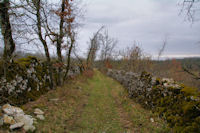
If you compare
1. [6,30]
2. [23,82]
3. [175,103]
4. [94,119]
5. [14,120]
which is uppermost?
[6,30]

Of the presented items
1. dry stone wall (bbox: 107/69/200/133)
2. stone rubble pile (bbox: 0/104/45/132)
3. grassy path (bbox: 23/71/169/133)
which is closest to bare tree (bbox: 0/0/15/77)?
stone rubble pile (bbox: 0/104/45/132)

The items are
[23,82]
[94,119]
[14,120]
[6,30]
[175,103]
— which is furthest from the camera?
[23,82]

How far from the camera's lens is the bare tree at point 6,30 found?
4879 mm

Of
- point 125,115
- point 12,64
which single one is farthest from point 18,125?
point 125,115

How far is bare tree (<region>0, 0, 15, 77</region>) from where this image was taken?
4.88 metres

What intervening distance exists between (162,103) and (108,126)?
2.50 meters

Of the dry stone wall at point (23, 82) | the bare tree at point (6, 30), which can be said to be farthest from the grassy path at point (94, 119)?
the bare tree at point (6, 30)

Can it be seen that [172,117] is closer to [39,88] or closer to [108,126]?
[108,126]

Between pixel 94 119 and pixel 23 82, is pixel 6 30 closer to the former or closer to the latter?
pixel 23 82

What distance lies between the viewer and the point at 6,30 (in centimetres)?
513

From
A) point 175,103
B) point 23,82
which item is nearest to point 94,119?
point 175,103

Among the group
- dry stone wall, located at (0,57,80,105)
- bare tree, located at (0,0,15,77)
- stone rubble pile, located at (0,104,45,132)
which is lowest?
stone rubble pile, located at (0,104,45,132)

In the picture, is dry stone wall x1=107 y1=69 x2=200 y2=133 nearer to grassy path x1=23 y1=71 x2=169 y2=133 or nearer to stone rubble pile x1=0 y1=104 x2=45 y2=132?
grassy path x1=23 y1=71 x2=169 y2=133

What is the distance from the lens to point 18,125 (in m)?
3.34
